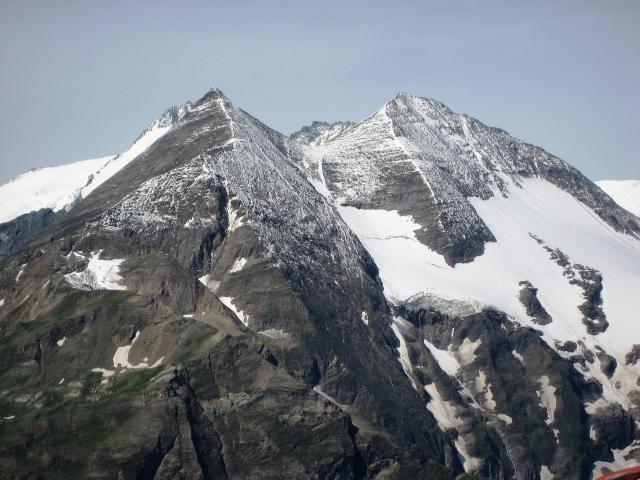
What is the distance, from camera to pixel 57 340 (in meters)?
195

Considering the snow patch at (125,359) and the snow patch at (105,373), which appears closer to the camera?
the snow patch at (105,373)

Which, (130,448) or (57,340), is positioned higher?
(57,340)

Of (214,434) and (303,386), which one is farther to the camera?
(303,386)

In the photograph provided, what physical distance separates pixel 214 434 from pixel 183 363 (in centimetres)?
1458

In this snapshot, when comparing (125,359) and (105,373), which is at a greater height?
(125,359)

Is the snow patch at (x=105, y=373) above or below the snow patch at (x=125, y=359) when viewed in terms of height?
below

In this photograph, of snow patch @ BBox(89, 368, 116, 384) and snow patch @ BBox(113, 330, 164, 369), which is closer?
snow patch @ BBox(89, 368, 116, 384)

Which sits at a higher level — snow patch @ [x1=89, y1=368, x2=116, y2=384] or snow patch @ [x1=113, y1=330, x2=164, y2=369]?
snow patch @ [x1=113, y1=330, x2=164, y2=369]

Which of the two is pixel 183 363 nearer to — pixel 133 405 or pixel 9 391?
pixel 133 405

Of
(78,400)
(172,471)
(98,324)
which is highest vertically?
(98,324)

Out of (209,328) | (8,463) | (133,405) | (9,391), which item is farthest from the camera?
(209,328)

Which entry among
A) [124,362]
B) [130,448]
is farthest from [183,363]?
[130,448]

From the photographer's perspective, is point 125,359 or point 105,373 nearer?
point 105,373

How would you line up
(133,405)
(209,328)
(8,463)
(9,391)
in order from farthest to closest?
(209,328)
(9,391)
(133,405)
(8,463)
